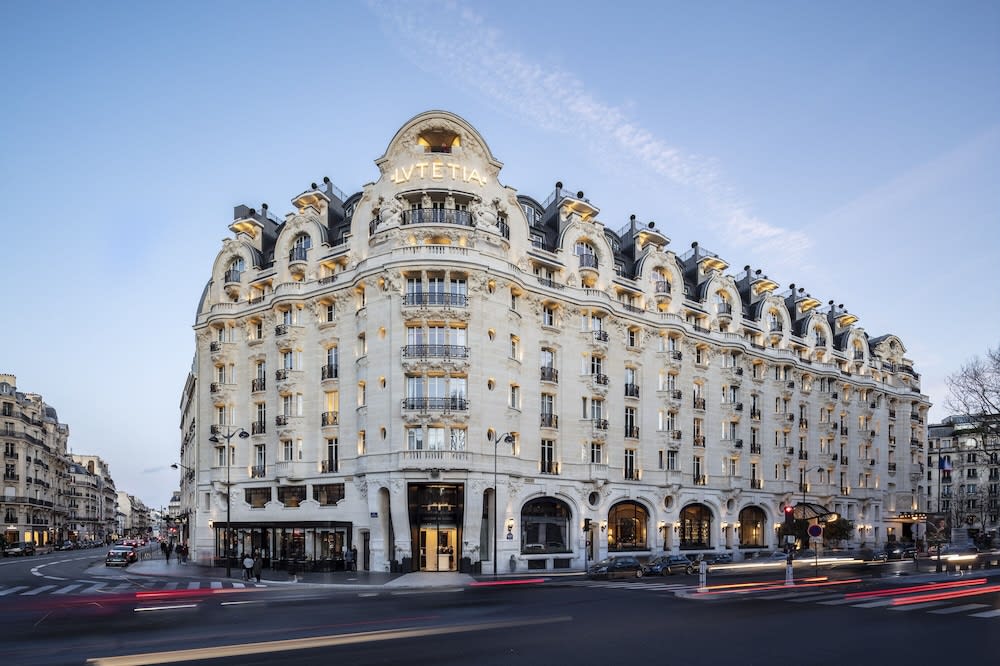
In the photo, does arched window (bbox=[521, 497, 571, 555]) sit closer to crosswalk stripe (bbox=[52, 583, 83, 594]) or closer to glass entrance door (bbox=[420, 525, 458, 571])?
glass entrance door (bbox=[420, 525, 458, 571])

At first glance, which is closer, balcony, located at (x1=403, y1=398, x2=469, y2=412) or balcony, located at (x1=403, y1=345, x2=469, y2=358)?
balcony, located at (x1=403, y1=398, x2=469, y2=412)

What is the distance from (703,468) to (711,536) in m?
5.93

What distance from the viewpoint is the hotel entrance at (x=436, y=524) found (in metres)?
47.5

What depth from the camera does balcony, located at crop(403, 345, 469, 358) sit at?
47844 millimetres

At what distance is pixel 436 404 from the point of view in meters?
47.5

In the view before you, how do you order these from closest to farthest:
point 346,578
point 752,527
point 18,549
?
point 346,578 < point 752,527 < point 18,549

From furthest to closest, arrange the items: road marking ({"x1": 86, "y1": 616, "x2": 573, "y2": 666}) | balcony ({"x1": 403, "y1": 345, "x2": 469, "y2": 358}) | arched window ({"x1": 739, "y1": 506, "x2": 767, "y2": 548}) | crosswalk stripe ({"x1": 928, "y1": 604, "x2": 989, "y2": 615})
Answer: arched window ({"x1": 739, "y1": 506, "x2": 767, "y2": 548}), balcony ({"x1": 403, "y1": 345, "x2": 469, "y2": 358}), crosswalk stripe ({"x1": 928, "y1": 604, "x2": 989, "y2": 615}), road marking ({"x1": 86, "y1": 616, "x2": 573, "y2": 666})

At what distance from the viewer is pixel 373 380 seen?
4934cm

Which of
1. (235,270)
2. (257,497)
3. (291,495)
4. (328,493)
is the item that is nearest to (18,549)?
(257,497)

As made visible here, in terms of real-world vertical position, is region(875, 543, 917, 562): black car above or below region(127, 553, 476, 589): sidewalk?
below

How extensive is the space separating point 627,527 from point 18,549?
225ft

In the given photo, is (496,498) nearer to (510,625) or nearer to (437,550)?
(437,550)

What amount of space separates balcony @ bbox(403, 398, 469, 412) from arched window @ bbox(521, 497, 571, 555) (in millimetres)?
9448

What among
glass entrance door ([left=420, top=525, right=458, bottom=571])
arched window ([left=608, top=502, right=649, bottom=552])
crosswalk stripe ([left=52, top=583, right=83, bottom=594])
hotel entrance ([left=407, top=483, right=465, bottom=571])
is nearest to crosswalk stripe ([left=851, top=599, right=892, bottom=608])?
hotel entrance ([left=407, top=483, right=465, bottom=571])
